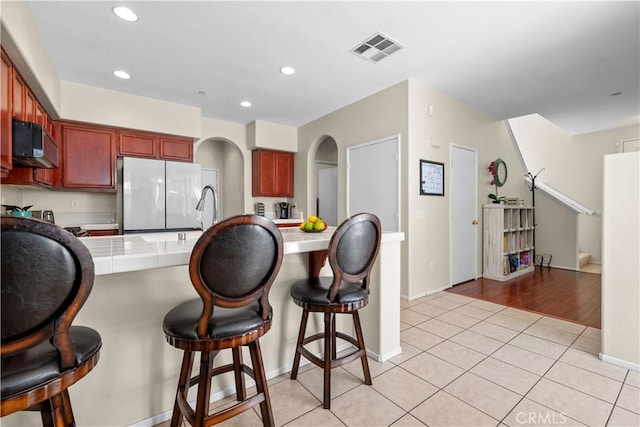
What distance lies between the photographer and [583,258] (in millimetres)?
5426

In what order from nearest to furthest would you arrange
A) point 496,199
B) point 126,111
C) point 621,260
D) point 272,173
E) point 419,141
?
point 621,260 < point 419,141 < point 126,111 < point 496,199 < point 272,173

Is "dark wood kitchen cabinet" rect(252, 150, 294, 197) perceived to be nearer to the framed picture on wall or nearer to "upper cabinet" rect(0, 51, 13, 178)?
the framed picture on wall

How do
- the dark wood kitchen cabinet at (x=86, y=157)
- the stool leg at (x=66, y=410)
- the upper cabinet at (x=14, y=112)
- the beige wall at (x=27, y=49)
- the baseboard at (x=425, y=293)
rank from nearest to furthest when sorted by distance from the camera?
the stool leg at (x=66, y=410) < the beige wall at (x=27, y=49) < the upper cabinet at (x=14, y=112) < the baseboard at (x=425, y=293) < the dark wood kitchen cabinet at (x=86, y=157)

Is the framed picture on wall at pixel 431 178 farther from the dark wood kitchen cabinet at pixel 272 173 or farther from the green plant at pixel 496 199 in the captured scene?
the dark wood kitchen cabinet at pixel 272 173

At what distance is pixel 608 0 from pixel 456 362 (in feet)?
9.72

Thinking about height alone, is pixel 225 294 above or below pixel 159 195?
below

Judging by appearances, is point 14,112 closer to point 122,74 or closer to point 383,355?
point 122,74

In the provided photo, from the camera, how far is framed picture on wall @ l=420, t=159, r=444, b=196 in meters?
3.69

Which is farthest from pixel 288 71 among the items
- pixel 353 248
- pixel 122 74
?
pixel 353 248

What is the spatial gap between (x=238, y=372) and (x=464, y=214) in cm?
390

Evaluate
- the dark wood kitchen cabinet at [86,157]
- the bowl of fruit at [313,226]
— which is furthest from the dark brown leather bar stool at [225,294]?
the dark wood kitchen cabinet at [86,157]

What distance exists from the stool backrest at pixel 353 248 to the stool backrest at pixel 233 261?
0.41m

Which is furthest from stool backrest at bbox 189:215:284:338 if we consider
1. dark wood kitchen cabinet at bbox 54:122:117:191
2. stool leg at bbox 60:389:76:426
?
dark wood kitchen cabinet at bbox 54:122:117:191

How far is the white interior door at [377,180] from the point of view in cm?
371
